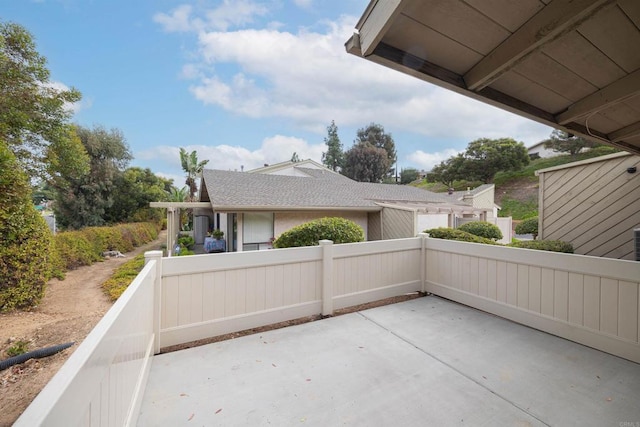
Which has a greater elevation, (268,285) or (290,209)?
(290,209)

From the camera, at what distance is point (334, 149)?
3759 cm

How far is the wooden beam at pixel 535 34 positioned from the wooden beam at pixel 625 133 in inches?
97.0

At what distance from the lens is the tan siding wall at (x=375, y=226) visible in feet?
38.0

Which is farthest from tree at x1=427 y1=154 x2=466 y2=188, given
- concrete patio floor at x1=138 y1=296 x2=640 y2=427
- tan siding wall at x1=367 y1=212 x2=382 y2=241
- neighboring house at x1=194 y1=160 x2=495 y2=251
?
concrete patio floor at x1=138 y1=296 x2=640 y2=427

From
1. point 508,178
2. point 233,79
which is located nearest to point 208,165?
point 233,79

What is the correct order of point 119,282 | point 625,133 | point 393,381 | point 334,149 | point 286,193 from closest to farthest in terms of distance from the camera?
point 393,381 → point 625,133 → point 119,282 → point 286,193 → point 334,149

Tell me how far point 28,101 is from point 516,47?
39.5ft

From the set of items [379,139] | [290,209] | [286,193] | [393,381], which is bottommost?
[393,381]

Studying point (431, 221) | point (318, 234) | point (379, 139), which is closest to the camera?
point (318, 234)

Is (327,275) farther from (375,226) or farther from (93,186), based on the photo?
(93,186)

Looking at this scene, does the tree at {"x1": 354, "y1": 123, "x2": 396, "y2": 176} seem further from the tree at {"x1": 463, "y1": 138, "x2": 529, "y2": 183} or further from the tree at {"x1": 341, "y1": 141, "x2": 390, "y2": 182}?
the tree at {"x1": 463, "y1": 138, "x2": 529, "y2": 183}

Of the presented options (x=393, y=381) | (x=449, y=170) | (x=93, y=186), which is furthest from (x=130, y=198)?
(x=449, y=170)

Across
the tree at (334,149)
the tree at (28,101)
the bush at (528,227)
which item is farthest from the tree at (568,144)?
the tree at (28,101)

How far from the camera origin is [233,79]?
465 inches
